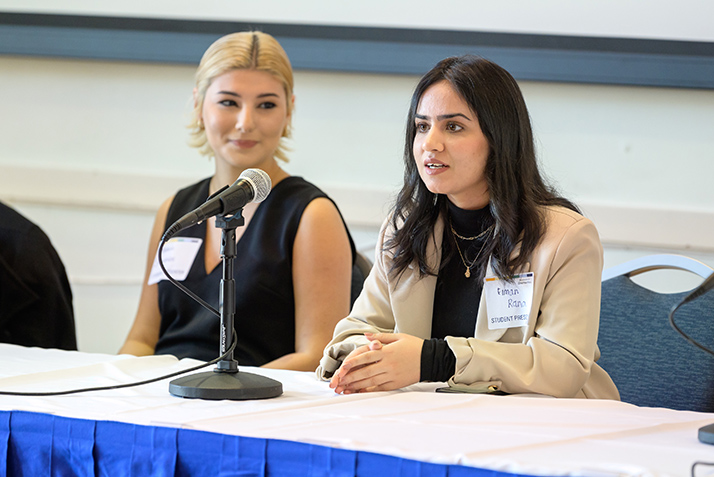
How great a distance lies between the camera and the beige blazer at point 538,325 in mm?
1268

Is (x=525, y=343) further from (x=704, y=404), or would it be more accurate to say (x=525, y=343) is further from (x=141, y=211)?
(x=141, y=211)

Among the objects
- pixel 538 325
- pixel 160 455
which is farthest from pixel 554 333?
pixel 160 455

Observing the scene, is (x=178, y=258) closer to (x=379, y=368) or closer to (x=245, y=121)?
(x=245, y=121)

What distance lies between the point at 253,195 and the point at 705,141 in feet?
6.35

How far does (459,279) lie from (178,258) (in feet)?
2.87

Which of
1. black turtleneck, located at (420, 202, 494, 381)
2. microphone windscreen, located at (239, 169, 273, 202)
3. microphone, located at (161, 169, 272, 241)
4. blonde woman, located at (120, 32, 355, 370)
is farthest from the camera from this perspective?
blonde woman, located at (120, 32, 355, 370)

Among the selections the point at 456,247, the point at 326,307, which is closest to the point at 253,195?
the point at 456,247

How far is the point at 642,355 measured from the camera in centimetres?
176

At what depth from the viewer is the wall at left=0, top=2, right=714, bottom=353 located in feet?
8.43

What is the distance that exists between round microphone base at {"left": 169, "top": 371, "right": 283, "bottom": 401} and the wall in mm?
1476

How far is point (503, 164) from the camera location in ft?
4.78

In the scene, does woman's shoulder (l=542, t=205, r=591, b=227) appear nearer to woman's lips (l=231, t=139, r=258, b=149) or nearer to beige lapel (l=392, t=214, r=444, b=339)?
beige lapel (l=392, t=214, r=444, b=339)

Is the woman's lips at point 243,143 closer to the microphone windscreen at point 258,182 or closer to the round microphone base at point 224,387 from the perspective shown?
the microphone windscreen at point 258,182

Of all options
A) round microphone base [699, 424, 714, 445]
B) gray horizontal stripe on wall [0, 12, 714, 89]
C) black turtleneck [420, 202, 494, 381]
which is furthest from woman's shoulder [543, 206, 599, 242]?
gray horizontal stripe on wall [0, 12, 714, 89]
